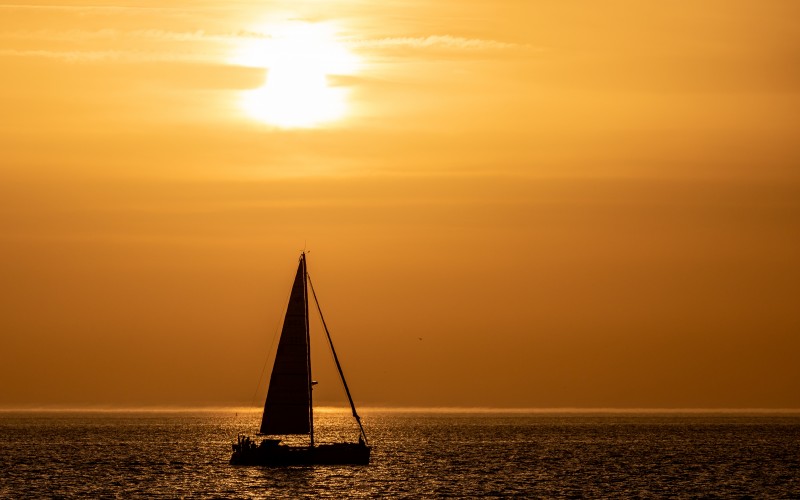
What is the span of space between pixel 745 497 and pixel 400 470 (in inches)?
1627

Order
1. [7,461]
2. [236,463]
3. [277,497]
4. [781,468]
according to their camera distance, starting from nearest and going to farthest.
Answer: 1. [277,497]
2. [236,463]
3. [781,468]
4. [7,461]

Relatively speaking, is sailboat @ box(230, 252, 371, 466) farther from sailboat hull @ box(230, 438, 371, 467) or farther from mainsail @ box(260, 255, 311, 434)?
sailboat hull @ box(230, 438, 371, 467)

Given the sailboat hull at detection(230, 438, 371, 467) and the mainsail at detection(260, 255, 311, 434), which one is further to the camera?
the sailboat hull at detection(230, 438, 371, 467)

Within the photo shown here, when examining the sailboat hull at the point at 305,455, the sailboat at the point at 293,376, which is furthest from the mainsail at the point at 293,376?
the sailboat hull at the point at 305,455

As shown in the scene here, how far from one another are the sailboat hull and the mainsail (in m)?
5.29

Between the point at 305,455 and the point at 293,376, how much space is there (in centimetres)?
976

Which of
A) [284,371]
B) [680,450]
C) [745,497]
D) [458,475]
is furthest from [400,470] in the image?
[680,450]

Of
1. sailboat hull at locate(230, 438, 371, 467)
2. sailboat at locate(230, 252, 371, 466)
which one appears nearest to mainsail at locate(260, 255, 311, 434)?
sailboat at locate(230, 252, 371, 466)

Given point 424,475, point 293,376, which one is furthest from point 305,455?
point 424,475

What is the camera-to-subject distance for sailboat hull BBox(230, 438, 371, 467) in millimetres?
114188

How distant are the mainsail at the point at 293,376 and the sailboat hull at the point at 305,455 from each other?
5288 mm

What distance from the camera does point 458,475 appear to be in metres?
129

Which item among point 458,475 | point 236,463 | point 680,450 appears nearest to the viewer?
point 236,463

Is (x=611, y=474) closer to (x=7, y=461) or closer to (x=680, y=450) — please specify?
(x=680, y=450)
